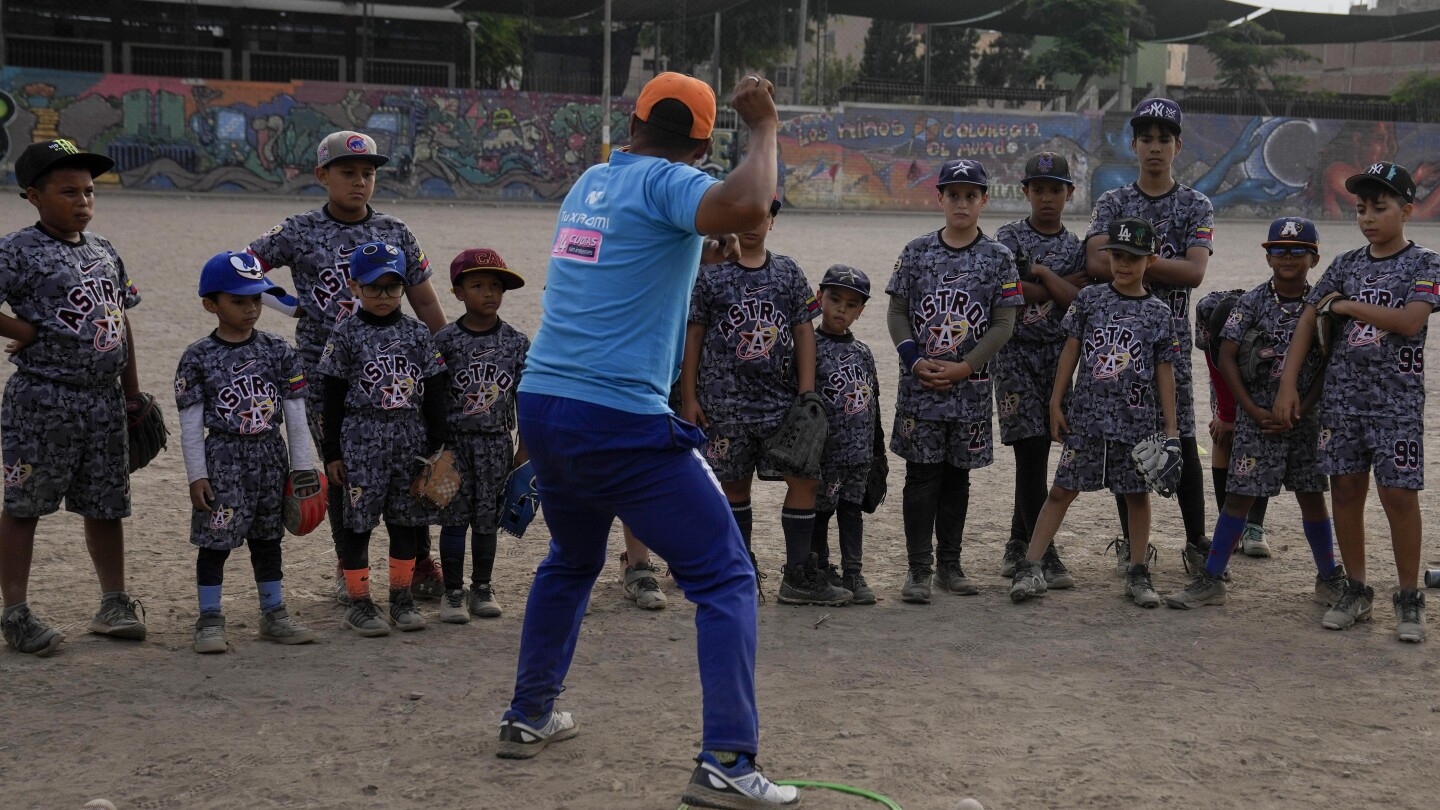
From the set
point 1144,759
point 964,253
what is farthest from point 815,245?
point 1144,759

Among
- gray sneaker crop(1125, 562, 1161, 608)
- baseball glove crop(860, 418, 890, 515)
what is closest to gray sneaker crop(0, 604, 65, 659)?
baseball glove crop(860, 418, 890, 515)

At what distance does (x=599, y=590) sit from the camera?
6.08 m

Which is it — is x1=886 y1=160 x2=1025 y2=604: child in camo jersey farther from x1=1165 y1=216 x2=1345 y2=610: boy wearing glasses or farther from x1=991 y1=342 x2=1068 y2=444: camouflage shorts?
x1=1165 y1=216 x2=1345 y2=610: boy wearing glasses

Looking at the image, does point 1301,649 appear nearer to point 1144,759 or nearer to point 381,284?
point 1144,759

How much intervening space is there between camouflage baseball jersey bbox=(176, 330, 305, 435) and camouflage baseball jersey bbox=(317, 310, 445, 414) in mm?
172

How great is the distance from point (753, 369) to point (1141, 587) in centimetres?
195

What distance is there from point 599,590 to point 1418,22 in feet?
181

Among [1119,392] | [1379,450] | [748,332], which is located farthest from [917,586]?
[1379,450]

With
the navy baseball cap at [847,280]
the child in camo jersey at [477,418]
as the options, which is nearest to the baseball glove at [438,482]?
the child in camo jersey at [477,418]

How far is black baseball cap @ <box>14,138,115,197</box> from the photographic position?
4934 millimetres

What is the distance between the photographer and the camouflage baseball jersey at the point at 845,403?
231 inches

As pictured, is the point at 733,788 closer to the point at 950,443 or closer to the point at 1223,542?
the point at 950,443

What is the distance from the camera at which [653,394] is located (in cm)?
384

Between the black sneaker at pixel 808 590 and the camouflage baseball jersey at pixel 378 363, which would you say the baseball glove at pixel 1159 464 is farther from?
the camouflage baseball jersey at pixel 378 363
